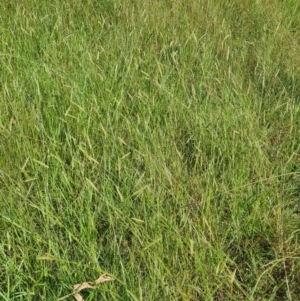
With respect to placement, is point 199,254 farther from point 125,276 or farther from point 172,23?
point 172,23

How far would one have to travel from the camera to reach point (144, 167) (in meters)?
1.58

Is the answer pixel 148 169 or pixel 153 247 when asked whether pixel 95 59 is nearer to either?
pixel 148 169

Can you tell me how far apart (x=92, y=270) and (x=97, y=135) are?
1.93ft

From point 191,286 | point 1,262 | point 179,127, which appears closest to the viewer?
point 191,286

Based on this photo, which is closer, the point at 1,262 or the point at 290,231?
the point at 1,262

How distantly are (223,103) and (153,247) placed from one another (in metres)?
0.77

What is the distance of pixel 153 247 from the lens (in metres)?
1.30

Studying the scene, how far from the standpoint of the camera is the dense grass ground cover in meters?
1.28

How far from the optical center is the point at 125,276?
1248 mm

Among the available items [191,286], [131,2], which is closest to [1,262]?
[191,286]

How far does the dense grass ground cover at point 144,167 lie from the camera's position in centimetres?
128

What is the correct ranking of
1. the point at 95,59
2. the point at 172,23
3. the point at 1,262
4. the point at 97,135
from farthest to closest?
the point at 172,23, the point at 95,59, the point at 97,135, the point at 1,262

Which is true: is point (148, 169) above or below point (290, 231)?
above

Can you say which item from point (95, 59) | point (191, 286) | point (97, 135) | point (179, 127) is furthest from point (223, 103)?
point (191, 286)
